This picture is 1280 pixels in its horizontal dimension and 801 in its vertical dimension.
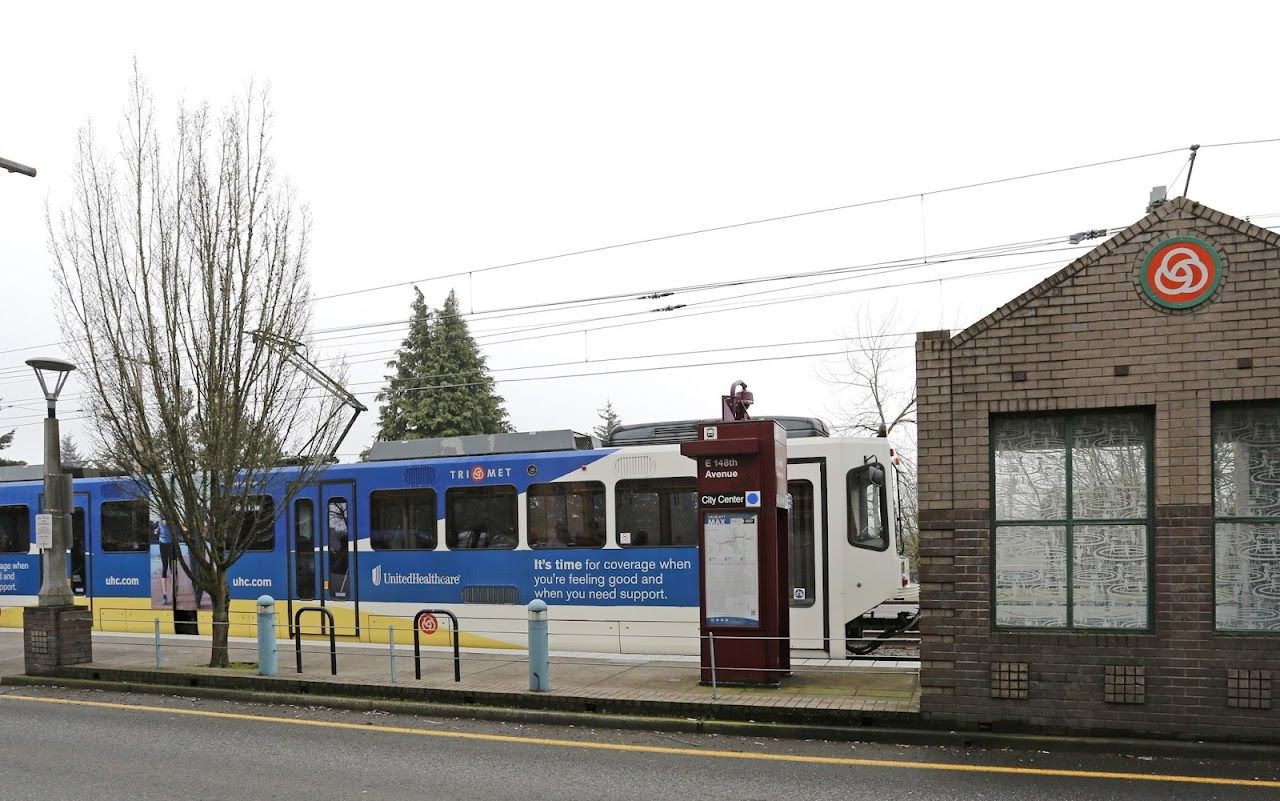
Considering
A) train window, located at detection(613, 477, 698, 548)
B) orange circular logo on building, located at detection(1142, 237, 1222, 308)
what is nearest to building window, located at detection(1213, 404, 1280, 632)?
orange circular logo on building, located at detection(1142, 237, 1222, 308)

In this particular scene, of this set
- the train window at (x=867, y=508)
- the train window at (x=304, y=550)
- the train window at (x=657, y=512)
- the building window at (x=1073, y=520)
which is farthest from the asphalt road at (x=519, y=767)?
the train window at (x=304, y=550)

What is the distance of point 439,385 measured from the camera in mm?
43750

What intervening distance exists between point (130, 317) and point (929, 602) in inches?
413

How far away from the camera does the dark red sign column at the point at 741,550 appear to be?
1063 centimetres

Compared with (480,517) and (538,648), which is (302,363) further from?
(538,648)

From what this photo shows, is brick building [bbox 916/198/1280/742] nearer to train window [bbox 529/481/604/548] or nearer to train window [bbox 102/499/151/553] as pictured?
train window [bbox 529/481/604/548]

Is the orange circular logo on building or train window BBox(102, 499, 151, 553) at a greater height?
the orange circular logo on building

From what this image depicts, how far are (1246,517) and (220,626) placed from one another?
1167 cm

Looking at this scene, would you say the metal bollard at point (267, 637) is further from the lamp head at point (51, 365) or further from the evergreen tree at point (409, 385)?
the evergreen tree at point (409, 385)

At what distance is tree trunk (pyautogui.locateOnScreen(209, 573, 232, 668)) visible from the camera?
13047 millimetres

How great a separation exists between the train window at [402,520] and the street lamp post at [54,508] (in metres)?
4.21

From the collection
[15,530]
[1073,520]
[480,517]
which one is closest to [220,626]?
[480,517]

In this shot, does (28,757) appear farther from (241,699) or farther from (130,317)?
(130,317)

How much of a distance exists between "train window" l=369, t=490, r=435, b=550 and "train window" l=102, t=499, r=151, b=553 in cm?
480
